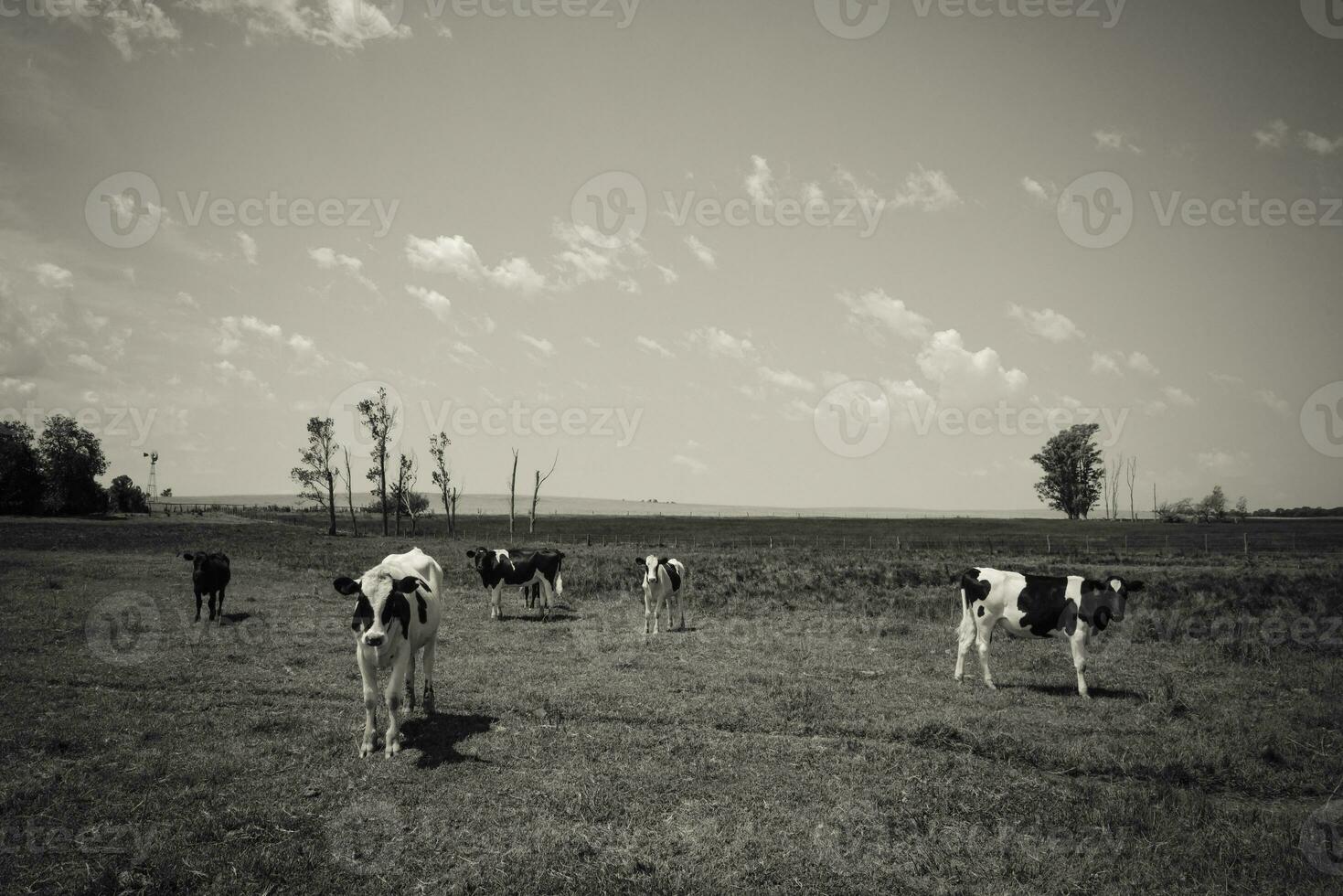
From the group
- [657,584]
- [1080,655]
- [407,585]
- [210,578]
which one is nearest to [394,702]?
[407,585]

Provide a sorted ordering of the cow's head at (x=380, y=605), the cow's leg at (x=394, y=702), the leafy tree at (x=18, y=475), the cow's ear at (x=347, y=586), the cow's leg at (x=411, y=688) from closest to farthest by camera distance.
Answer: the cow's leg at (x=394, y=702)
the cow's head at (x=380, y=605)
the cow's ear at (x=347, y=586)
the cow's leg at (x=411, y=688)
the leafy tree at (x=18, y=475)

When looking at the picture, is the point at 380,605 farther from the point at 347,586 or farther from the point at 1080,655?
the point at 1080,655

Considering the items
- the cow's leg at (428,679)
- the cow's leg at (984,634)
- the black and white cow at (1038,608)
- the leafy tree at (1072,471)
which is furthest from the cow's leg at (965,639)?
the leafy tree at (1072,471)

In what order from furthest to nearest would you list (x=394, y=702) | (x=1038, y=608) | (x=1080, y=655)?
(x=1038, y=608) < (x=1080, y=655) < (x=394, y=702)

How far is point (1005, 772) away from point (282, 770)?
26.9 ft

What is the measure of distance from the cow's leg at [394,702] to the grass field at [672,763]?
0.28m

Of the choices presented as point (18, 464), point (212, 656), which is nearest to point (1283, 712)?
point (212, 656)

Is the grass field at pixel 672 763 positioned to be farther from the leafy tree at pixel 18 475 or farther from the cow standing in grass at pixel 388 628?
the leafy tree at pixel 18 475

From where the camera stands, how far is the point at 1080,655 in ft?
38.6

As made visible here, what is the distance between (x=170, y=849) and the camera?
5875 millimetres

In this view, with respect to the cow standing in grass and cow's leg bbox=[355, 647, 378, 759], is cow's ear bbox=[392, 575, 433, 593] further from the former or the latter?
cow's leg bbox=[355, 647, 378, 759]

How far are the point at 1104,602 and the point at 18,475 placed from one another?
112 m

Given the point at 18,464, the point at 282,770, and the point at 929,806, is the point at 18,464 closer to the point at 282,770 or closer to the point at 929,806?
the point at 282,770

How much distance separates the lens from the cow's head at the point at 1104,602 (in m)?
12.2
